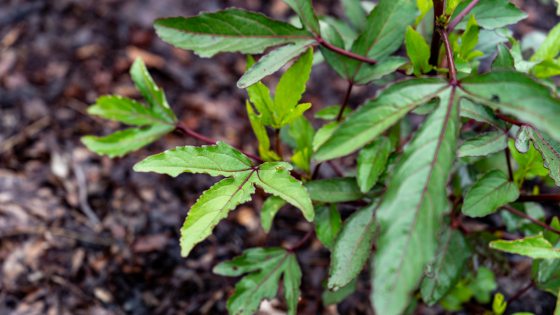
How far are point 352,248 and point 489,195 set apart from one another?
0.34 m

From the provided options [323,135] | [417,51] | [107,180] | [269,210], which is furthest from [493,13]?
[107,180]

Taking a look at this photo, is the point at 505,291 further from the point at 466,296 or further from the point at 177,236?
the point at 177,236

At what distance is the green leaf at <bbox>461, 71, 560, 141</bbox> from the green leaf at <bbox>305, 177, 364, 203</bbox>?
45cm

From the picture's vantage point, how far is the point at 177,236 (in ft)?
6.55

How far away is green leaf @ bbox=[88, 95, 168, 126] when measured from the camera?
4.61 feet

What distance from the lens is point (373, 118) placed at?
91 centimetres

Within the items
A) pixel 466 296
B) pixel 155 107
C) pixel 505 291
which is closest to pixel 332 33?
pixel 155 107

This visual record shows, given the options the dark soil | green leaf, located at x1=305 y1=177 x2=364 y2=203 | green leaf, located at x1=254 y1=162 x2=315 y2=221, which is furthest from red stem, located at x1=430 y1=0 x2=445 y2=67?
the dark soil

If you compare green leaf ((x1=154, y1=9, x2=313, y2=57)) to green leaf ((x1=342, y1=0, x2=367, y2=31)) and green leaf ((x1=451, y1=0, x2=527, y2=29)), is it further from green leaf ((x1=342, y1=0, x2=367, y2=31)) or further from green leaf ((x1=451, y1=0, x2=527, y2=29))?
green leaf ((x1=342, y1=0, x2=367, y2=31))

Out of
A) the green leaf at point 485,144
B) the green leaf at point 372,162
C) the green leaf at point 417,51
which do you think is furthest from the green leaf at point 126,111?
the green leaf at point 485,144

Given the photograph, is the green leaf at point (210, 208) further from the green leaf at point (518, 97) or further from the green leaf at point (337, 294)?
the green leaf at point (337, 294)

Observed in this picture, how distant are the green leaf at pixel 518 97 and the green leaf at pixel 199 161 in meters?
0.48

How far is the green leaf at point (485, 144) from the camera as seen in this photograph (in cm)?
115

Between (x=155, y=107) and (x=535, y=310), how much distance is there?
4.73 ft
